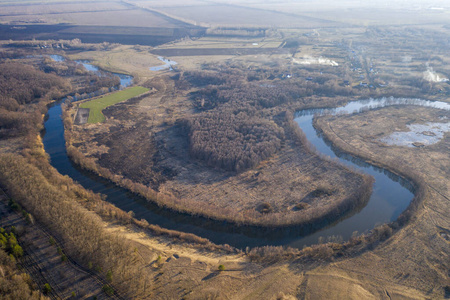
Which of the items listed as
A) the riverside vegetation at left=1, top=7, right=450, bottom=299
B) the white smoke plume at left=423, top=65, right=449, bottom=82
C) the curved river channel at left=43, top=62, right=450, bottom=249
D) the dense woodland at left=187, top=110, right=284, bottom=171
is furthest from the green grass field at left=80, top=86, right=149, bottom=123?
the white smoke plume at left=423, top=65, right=449, bottom=82

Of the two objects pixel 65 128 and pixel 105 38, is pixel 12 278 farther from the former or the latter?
pixel 105 38

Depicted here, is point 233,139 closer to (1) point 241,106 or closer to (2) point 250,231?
(1) point 241,106

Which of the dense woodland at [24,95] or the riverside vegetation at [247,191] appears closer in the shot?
the riverside vegetation at [247,191]

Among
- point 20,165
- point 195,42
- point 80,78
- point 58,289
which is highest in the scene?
point 195,42

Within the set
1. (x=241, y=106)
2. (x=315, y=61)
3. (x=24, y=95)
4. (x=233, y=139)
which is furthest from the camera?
(x=315, y=61)

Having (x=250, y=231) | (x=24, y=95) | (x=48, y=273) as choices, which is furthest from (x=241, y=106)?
(x=24, y=95)

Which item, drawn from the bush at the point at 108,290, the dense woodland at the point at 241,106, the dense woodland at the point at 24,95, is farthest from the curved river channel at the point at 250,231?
the dense woodland at the point at 241,106

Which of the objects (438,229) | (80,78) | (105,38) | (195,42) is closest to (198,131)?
(438,229)

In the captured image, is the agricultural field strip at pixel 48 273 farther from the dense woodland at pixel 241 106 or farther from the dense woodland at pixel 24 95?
the dense woodland at pixel 24 95
